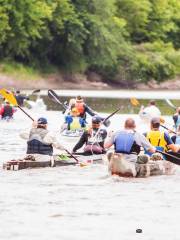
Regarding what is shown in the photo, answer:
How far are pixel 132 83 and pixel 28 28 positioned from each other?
17574 mm

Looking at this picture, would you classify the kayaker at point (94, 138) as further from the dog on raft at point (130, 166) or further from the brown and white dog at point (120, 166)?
the brown and white dog at point (120, 166)

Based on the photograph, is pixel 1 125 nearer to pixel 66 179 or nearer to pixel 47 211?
pixel 66 179

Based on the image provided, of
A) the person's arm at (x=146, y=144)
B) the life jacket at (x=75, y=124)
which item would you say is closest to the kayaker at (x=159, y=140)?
the person's arm at (x=146, y=144)

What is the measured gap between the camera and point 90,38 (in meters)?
98.1

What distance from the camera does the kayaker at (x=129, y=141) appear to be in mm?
20828

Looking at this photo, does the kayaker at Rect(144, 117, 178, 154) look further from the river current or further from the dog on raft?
the river current

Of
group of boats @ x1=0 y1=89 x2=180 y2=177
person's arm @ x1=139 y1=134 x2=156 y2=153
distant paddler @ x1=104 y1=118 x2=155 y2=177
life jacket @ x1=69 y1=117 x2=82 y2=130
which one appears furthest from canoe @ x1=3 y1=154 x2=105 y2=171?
life jacket @ x1=69 y1=117 x2=82 y2=130

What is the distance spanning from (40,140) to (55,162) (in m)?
1.20

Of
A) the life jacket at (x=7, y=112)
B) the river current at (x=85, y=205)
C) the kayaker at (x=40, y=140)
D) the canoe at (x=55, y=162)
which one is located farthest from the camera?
the life jacket at (x=7, y=112)

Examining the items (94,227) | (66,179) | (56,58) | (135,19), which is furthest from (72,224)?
(135,19)

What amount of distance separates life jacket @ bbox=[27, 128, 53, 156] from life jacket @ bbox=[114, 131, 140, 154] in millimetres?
2145

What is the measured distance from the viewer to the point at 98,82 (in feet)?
327

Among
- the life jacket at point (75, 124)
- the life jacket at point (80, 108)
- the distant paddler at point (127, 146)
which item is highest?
the life jacket at point (80, 108)

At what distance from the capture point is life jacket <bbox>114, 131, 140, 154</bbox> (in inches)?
820
